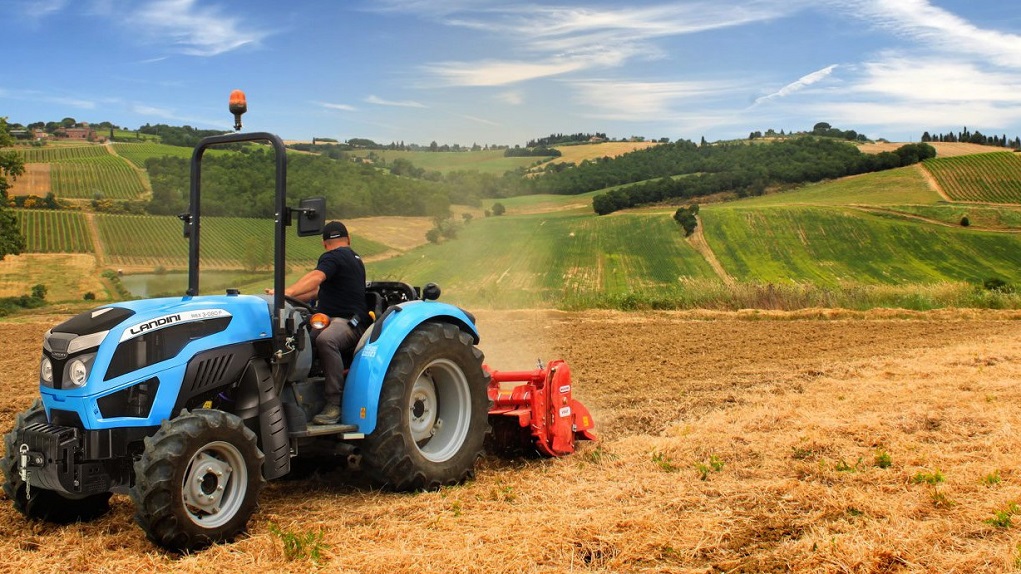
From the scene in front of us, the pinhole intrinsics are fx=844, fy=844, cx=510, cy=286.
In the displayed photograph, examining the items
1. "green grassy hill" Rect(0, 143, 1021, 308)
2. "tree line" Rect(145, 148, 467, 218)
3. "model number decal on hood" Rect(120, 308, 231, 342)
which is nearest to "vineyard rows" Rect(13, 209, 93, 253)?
"green grassy hill" Rect(0, 143, 1021, 308)

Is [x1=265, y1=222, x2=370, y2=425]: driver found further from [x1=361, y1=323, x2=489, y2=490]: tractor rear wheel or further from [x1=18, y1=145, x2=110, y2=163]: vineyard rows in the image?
[x1=18, y1=145, x2=110, y2=163]: vineyard rows

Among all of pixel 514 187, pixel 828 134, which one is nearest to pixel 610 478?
pixel 514 187

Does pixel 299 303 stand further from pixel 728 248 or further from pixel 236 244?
pixel 728 248

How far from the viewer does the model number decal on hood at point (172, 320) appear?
4734 millimetres

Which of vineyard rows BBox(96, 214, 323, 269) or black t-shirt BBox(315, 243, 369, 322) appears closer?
vineyard rows BBox(96, 214, 323, 269)

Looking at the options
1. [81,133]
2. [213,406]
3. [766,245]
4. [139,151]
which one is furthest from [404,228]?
[81,133]

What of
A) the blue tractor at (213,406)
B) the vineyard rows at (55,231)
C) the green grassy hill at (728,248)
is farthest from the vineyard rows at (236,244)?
the vineyard rows at (55,231)

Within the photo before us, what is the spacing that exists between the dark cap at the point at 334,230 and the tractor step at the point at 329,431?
1.34 m

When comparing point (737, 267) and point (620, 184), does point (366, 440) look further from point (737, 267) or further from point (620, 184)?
Answer: point (620, 184)

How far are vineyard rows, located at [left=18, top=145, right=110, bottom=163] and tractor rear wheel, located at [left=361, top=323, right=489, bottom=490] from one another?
5350 centimetres

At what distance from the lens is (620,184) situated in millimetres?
66312

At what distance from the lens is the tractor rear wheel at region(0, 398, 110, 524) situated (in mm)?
5055

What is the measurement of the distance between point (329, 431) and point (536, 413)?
2.10 metres

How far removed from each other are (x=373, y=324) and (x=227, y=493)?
5.38 feet
